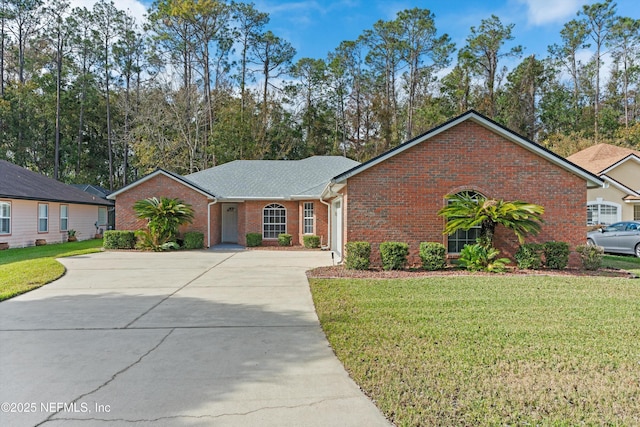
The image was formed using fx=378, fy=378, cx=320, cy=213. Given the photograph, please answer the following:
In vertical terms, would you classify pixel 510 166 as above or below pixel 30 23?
below

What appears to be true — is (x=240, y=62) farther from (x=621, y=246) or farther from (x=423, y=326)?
(x=423, y=326)

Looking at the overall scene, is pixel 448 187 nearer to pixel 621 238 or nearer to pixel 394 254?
pixel 394 254

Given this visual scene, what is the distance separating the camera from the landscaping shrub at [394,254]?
37.0 ft

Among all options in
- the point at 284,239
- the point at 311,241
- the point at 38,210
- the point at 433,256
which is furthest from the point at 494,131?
the point at 38,210

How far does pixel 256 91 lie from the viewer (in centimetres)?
3659

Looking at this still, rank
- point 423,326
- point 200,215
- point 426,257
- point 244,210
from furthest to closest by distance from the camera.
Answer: point 244,210, point 200,215, point 426,257, point 423,326

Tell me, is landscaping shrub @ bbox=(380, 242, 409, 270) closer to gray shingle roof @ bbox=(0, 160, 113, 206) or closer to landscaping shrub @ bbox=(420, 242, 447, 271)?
landscaping shrub @ bbox=(420, 242, 447, 271)

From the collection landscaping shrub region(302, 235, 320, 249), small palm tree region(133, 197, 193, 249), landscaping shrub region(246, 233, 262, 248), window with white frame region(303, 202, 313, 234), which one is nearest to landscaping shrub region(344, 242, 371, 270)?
landscaping shrub region(302, 235, 320, 249)

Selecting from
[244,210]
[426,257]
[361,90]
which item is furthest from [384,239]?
[361,90]

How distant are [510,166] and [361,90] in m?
27.6

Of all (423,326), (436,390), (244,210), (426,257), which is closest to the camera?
(436,390)

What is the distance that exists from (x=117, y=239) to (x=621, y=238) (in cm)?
2217

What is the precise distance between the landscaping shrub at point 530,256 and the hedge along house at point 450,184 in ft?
2.48

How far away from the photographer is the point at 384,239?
469 inches
